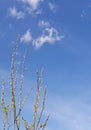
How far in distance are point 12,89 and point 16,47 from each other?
1.69 metres

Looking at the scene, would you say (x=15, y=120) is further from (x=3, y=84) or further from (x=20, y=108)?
(x=3, y=84)

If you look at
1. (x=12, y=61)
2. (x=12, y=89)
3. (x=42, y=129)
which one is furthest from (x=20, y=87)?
(x=42, y=129)

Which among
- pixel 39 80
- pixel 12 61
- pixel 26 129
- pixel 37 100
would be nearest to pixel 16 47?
pixel 12 61

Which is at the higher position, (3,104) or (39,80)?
(39,80)

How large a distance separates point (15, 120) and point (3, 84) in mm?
1451

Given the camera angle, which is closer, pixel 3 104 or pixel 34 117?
pixel 34 117

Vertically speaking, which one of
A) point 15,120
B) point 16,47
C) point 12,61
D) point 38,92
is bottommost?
point 15,120

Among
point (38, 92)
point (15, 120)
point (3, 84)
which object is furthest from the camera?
point (3, 84)

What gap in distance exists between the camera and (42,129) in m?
Answer: 7.96

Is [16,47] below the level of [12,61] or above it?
above

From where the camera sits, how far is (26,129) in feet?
25.4

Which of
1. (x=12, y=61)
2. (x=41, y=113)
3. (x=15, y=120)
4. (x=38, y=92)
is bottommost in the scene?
(x=15, y=120)

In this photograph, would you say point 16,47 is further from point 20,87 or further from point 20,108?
point 20,108

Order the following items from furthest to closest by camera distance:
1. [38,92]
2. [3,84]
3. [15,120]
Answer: [3,84]
[38,92]
[15,120]
